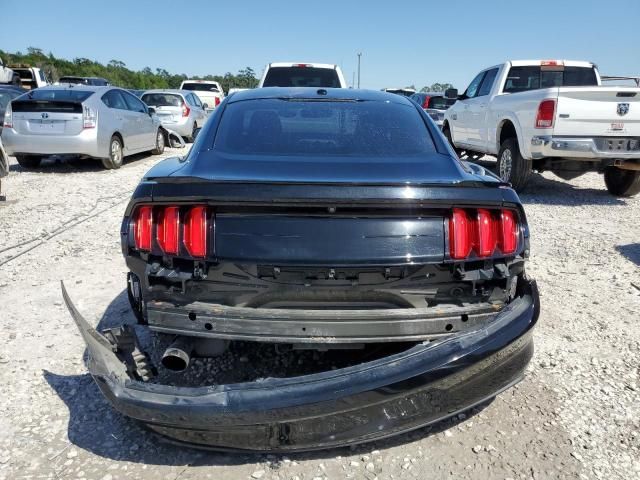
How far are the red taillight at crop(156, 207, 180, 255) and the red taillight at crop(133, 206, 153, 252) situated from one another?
0.16 feet

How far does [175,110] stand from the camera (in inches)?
551

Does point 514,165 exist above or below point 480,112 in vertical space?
below

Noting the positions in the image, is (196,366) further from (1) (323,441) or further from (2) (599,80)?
(2) (599,80)

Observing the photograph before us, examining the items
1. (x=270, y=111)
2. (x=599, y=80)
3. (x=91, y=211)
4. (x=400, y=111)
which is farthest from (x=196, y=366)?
(x=599, y=80)

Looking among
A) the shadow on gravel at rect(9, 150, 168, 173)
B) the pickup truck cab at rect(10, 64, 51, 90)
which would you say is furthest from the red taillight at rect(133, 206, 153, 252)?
the pickup truck cab at rect(10, 64, 51, 90)

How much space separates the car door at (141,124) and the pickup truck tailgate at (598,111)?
26.7ft

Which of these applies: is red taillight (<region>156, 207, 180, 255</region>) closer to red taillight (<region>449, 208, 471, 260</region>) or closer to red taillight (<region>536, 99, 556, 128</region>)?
red taillight (<region>449, 208, 471, 260</region>)

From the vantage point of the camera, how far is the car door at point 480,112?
8.90 m

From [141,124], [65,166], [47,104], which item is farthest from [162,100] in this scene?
[47,104]

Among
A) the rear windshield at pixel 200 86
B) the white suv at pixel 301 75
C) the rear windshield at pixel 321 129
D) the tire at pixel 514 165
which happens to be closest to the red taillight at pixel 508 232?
the rear windshield at pixel 321 129

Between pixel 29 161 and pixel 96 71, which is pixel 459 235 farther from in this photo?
pixel 96 71

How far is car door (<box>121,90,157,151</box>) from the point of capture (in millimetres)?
10750

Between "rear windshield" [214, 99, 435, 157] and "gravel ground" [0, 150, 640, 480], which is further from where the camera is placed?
"rear windshield" [214, 99, 435, 157]

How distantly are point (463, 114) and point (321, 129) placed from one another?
7743 mm
